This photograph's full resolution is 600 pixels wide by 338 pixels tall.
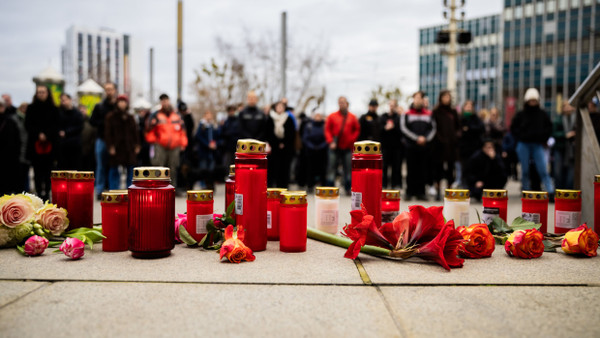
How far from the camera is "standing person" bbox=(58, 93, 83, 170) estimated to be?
906cm

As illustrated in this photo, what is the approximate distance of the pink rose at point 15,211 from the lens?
364cm

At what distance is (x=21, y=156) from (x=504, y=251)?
24.5 feet

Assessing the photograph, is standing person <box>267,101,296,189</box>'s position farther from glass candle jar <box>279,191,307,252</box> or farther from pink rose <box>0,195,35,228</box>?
pink rose <box>0,195,35,228</box>

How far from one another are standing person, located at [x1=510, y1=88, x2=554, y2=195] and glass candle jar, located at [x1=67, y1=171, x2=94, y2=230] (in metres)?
6.72

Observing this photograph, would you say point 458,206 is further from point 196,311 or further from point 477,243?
point 196,311

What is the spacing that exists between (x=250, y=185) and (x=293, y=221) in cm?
42

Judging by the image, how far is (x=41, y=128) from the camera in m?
8.02

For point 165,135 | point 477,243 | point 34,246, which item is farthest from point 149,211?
point 165,135

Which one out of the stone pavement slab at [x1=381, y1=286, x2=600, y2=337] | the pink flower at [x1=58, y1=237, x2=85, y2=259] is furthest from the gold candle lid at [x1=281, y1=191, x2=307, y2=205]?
the pink flower at [x1=58, y1=237, x2=85, y2=259]

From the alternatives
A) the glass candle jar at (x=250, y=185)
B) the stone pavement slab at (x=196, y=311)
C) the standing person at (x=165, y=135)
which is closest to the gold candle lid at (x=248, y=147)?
the glass candle jar at (x=250, y=185)

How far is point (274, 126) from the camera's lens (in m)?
9.48

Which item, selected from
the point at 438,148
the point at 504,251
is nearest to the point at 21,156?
the point at 438,148

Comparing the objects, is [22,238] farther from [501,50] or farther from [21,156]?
[501,50]

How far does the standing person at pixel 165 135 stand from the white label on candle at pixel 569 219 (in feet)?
19.8
